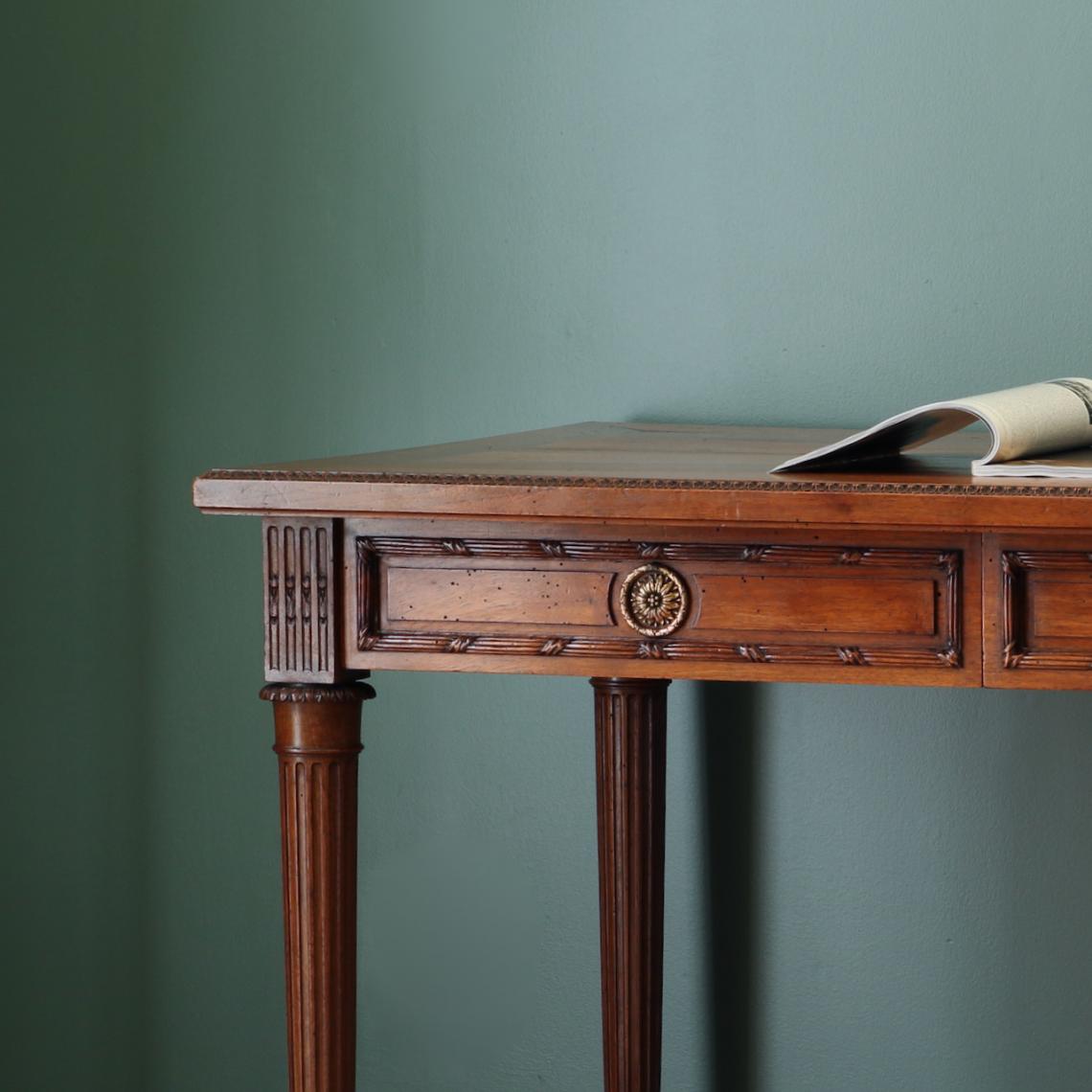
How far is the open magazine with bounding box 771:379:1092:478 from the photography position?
935 millimetres

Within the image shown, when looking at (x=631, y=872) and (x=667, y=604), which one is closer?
(x=667, y=604)

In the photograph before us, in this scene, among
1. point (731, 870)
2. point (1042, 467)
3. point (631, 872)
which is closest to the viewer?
A: point (1042, 467)

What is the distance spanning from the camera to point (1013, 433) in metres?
0.95

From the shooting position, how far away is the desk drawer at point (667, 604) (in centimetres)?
93

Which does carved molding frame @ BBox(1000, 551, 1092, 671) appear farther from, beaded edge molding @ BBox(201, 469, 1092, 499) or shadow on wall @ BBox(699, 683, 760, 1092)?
shadow on wall @ BBox(699, 683, 760, 1092)

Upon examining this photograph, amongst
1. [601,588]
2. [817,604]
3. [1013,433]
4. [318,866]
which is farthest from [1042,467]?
[318,866]

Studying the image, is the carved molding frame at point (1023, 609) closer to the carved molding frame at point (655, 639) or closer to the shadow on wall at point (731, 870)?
the carved molding frame at point (655, 639)

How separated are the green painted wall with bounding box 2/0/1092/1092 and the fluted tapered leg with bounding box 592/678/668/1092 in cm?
13

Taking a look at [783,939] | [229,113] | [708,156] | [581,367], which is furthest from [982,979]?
[229,113]

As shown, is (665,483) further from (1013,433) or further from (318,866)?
(318,866)

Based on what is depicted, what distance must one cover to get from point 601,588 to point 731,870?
27.8 inches

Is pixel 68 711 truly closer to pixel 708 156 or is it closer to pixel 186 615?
pixel 186 615

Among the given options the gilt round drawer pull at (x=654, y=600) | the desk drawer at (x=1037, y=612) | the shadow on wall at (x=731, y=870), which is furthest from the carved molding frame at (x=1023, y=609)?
the shadow on wall at (x=731, y=870)

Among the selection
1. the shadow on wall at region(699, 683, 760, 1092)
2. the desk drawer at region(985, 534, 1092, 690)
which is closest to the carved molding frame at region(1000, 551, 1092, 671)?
the desk drawer at region(985, 534, 1092, 690)
